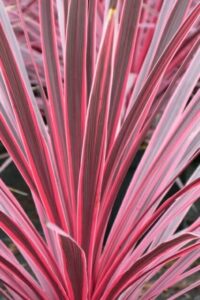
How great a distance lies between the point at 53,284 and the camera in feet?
2.19

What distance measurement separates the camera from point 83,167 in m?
0.58

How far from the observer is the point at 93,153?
0.58 meters

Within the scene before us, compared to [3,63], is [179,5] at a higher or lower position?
higher

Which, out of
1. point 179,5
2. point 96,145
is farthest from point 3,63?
point 179,5

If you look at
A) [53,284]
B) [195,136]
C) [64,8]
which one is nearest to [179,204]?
[195,136]

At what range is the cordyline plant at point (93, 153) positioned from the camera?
57 centimetres

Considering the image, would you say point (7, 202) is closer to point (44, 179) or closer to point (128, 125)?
point (44, 179)

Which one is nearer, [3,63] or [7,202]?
[3,63]

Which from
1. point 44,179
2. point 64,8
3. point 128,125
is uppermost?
point 64,8

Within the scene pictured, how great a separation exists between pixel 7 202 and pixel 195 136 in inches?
11.3

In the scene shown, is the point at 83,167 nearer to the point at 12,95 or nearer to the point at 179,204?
the point at 12,95

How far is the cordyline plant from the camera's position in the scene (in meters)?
0.57

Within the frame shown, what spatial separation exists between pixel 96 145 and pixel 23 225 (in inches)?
7.4

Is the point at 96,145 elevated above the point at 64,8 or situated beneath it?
situated beneath
